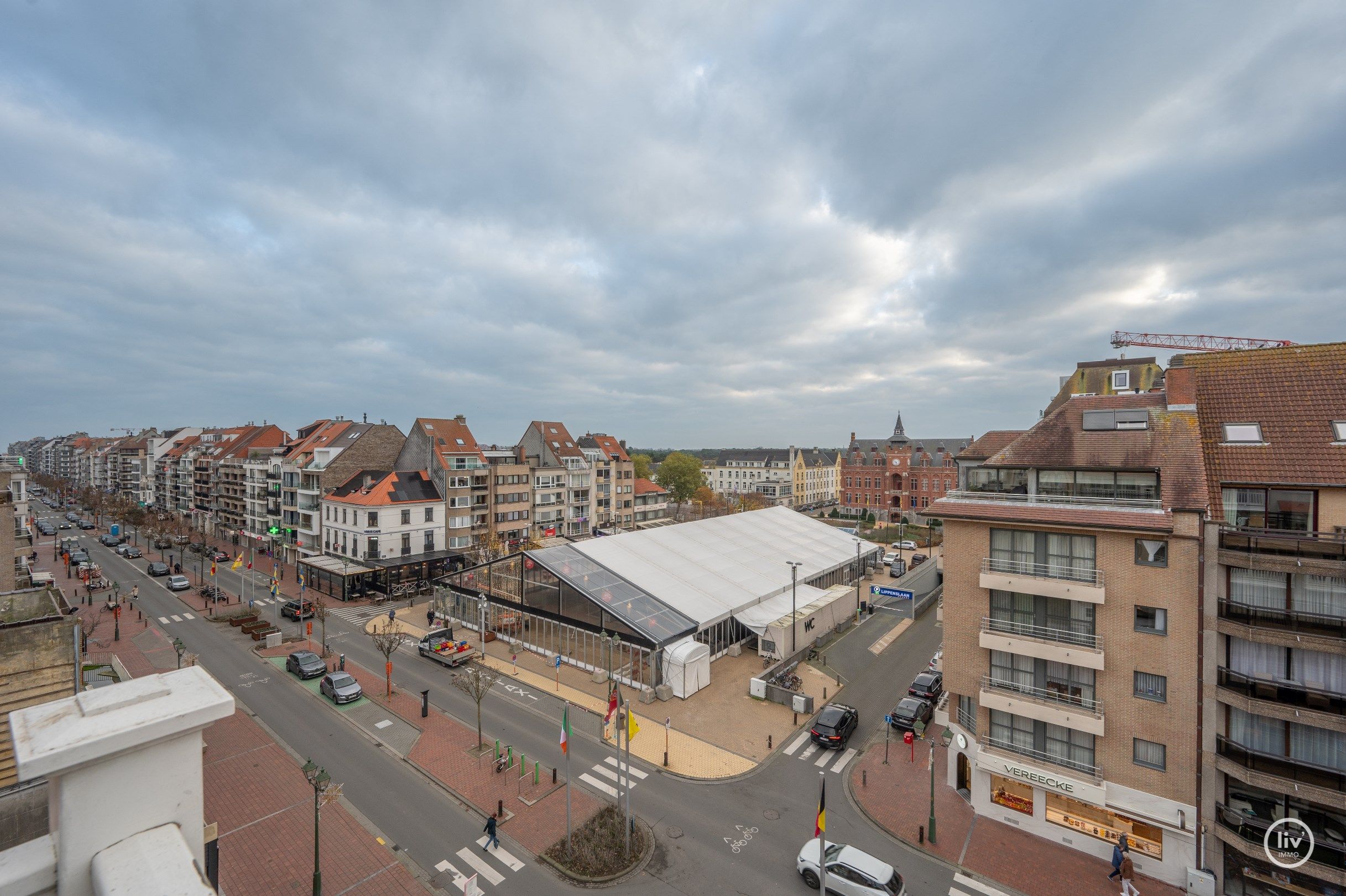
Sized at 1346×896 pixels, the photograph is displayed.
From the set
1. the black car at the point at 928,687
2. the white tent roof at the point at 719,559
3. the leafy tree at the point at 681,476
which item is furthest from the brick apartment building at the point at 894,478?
the black car at the point at 928,687

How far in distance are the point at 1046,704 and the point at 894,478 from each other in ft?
274

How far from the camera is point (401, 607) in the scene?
1900 inches

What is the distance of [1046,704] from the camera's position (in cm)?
2014

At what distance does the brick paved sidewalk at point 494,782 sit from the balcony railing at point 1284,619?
2173cm

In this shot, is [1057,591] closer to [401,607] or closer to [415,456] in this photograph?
[401,607]

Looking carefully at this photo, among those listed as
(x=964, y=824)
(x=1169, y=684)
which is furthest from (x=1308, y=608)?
(x=964, y=824)

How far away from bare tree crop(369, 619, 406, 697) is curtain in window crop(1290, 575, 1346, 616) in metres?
34.9

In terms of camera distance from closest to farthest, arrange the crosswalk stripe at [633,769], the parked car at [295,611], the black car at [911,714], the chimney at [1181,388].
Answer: the chimney at [1181,388], the crosswalk stripe at [633,769], the black car at [911,714], the parked car at [295,611]

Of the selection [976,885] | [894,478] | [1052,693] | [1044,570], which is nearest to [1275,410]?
[1044,570]

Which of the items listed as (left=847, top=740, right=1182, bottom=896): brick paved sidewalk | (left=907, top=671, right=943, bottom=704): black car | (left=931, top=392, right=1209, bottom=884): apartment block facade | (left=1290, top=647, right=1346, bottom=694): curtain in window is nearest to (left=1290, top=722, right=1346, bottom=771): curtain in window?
(left=1290, top=647, right=1346, bottom=694): curtain in window

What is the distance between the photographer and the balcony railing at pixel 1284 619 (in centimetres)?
1669

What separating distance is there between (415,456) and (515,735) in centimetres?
4280

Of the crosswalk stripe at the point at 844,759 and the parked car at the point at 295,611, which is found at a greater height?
the parked car at the point at 295,611

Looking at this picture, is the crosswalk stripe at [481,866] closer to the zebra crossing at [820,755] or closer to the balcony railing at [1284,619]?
the zebra crossing at [820,755]
